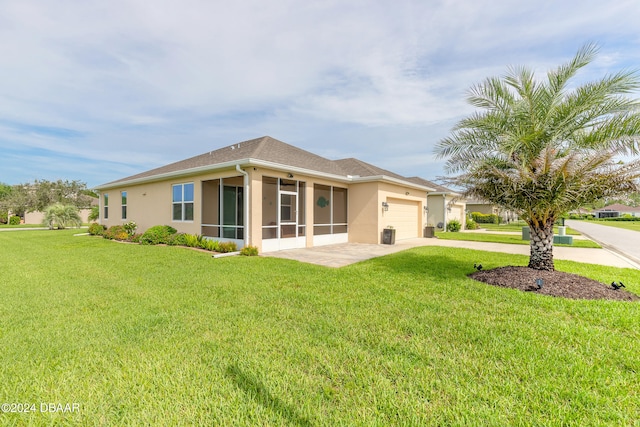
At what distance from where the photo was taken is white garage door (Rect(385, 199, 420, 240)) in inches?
582

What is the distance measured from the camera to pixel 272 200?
11836mm

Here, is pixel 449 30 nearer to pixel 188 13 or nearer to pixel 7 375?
pixel 188 13

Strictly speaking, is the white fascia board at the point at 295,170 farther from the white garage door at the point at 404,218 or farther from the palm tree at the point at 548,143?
the palm tree at the point at 548,143

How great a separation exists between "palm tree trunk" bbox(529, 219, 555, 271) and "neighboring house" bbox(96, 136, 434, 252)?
7.15 m

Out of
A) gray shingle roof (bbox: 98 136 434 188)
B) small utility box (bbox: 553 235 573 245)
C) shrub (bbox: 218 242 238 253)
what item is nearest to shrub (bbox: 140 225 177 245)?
gray shingle roof (bbox: 98 136 434 188)

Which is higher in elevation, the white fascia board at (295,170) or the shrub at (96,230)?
the white fascia board at (295,170)

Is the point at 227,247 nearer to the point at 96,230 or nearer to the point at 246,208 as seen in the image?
the point at 246,208

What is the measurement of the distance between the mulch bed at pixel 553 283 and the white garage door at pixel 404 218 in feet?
25.7

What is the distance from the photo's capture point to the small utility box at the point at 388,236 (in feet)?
43.6

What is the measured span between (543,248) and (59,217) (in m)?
31.8

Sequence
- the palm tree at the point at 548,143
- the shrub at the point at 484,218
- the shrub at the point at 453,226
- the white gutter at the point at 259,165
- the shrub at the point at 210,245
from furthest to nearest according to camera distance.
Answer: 1. the shrub at the point at 484,218
2. the shrub at the point at 453,226
3. the shrub at the point at 210,245
4. the white gutter at the point at 259,165
5. the palm tree at the point at 548,143

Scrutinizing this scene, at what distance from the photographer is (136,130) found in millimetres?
20547

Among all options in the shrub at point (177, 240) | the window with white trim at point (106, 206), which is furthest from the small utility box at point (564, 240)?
the window with white trim at point (106, 206)

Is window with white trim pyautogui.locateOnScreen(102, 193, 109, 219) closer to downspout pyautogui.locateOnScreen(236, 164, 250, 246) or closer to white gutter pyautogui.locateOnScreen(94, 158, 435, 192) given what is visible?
white gutter pyautogui.locateOnScreen(94, 158, 435, 192)
